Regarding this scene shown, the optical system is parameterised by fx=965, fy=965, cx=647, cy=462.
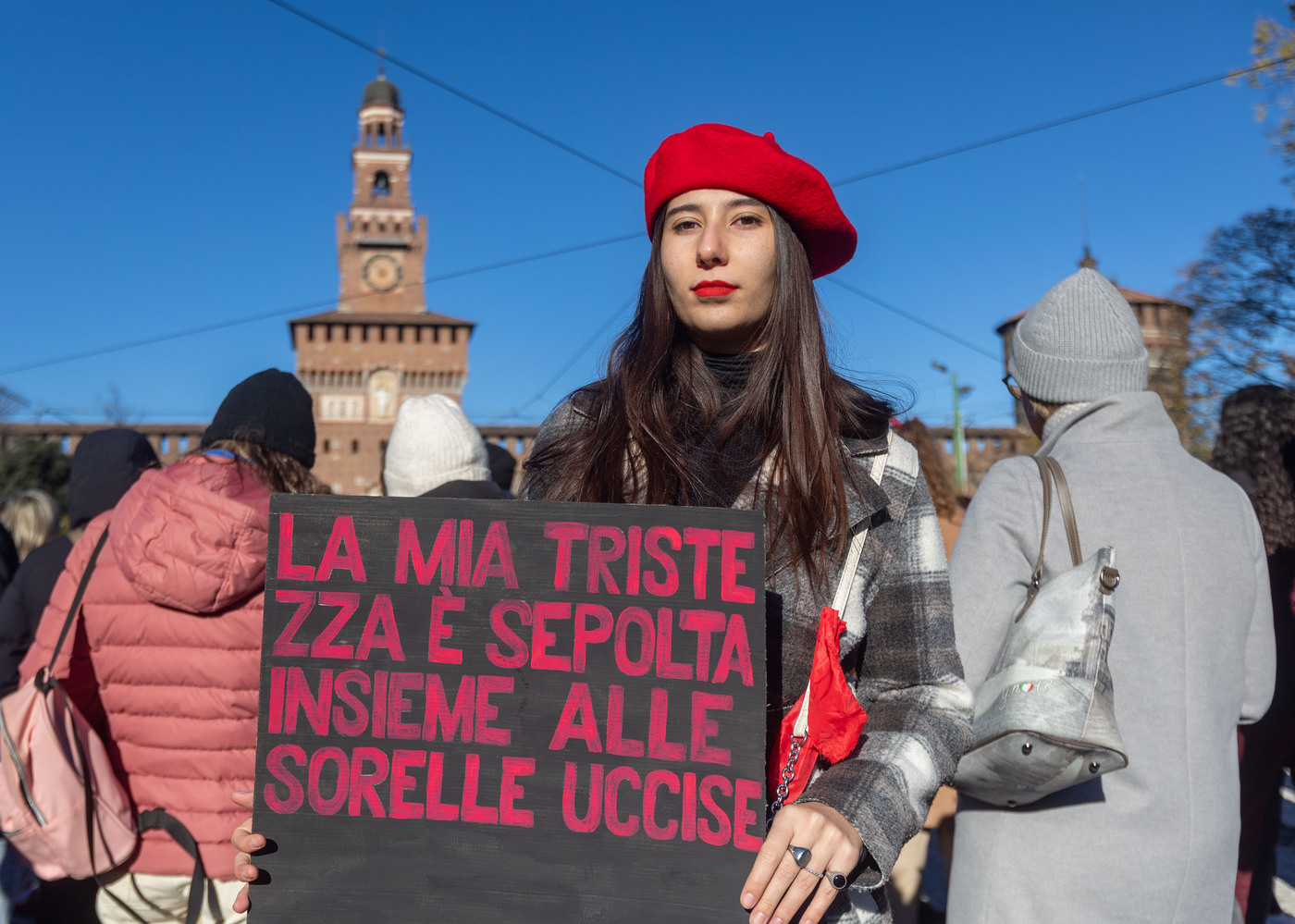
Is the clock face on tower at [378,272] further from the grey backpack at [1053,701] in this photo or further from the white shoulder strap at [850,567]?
the white shoulder strap at [850,567]

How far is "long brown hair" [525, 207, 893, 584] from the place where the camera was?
1.28 m

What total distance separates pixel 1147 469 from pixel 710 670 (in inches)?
47.7

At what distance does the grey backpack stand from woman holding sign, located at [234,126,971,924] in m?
0.38

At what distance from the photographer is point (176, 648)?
2139mm

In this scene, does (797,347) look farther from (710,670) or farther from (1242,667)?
(1242,667)

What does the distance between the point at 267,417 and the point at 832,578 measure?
1651mm

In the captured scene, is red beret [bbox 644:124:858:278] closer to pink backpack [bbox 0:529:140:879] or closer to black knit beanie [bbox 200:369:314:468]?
black knit beanie [bbox 200:369:314:468]

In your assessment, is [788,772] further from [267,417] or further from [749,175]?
[267,417]

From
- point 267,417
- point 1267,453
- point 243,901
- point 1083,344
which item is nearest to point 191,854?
point 267,417

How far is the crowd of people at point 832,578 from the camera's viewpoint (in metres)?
1.27

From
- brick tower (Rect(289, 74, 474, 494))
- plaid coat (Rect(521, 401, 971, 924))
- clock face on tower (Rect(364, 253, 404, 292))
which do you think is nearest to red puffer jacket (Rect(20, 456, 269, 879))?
plaid coat (Rect(521, 401, 971, 924))

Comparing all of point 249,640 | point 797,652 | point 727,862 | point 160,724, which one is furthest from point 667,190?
point 160,724

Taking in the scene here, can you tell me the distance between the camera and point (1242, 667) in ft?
6.24

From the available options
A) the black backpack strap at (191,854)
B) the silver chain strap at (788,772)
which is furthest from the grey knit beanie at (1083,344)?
the black backpack strap at (191,854)
